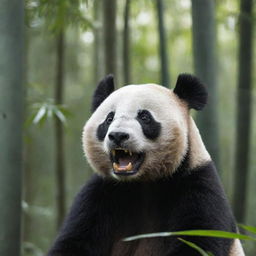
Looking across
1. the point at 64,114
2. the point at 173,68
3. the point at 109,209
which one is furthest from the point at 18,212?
the point at 173,68

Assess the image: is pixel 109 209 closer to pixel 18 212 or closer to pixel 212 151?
pixel 18 212

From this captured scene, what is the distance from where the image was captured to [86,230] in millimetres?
2971

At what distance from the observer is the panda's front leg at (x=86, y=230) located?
2947 millimetres

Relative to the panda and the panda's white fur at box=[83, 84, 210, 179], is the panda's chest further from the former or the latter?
the panda's white fur at box=[83, 84, 210, 179]

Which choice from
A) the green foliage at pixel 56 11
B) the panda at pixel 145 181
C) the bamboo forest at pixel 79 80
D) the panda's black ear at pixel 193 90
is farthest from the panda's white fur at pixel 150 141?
the green foliage at pixel 56 11

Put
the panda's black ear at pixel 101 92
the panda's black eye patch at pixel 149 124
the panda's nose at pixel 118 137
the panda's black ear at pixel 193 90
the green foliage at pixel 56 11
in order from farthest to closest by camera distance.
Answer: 1. the green foliage at pixel 56 11
2. the panda's black ear at pixel 101 92
3. the panda's black ear at pixel 193 90
4. the panda's black eye patch at pixel 149 124
5. the panda's nose at pixel 118 137

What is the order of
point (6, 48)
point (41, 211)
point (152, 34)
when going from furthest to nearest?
point (152, 34)
point (41, 211)
point (6, 48)

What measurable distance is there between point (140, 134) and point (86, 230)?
0.70 metres

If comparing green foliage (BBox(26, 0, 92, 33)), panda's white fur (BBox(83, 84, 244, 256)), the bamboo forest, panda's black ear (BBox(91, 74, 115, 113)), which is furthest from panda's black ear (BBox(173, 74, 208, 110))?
green foliage (BBox(26, 0, 92, 33))

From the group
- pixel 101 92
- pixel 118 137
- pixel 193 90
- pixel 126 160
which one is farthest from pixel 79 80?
pixel 118 137

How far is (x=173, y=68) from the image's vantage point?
12977mm

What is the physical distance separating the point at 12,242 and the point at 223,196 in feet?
4.27

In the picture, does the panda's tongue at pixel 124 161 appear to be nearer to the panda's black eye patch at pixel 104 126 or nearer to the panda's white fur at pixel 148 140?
the panda's white fur at pixel 148 140

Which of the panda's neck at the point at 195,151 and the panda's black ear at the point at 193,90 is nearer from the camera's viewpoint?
the panda's neck at the point at 195,151
